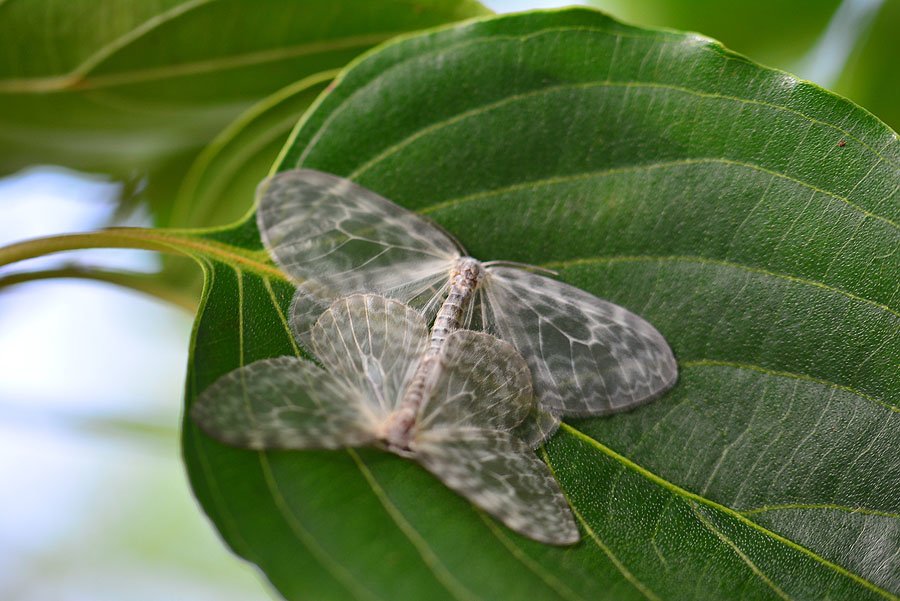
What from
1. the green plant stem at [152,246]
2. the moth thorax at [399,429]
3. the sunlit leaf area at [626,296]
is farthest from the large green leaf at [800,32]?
the moth thorax at [399,429]

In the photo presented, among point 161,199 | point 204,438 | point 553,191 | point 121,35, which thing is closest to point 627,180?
point 553,191

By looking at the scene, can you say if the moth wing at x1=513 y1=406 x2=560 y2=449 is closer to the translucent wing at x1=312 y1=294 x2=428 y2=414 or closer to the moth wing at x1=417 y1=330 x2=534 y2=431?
the moth wing at x1=417 y1=330 x2=534 y2=431

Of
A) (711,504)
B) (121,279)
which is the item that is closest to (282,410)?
(711,504)

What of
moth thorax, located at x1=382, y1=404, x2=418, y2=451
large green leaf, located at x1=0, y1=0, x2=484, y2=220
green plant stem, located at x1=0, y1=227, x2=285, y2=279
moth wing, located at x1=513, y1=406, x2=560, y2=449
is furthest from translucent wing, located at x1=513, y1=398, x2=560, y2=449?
large green leaf, located at x1=0, y1=0, x2=484, y2=220

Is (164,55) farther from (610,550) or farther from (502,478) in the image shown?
(610,550)

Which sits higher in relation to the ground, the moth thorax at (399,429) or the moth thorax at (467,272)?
the moth thorax at (467,272)

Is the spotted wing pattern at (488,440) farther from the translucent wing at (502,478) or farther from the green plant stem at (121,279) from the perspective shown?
the green plant stem at (121,279)
